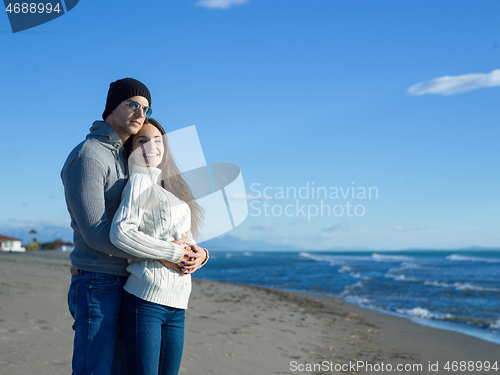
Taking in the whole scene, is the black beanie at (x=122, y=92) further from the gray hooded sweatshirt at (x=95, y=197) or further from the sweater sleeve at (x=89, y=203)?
the sweater sleeve at (x=89, y=203)

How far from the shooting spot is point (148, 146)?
2217 millimetres

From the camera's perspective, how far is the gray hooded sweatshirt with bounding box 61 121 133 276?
1923 mm

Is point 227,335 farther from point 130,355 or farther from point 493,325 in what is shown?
point 493,325

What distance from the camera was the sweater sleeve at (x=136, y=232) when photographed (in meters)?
1.91

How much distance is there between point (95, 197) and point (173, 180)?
1.64ft

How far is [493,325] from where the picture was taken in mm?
8984

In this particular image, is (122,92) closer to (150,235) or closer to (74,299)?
(150,235)

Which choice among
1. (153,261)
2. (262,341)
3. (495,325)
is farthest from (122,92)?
(495,325)

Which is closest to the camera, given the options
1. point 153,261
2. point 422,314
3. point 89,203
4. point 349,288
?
point 89,203

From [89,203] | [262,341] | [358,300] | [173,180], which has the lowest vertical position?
[358,300]

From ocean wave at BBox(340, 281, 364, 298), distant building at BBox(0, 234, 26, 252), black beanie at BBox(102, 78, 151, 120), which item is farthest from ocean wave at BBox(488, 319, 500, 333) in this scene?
distant building at BBox(0, 234, 26, 252)

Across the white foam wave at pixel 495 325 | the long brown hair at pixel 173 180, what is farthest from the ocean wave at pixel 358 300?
the long brown hair at pixel 173 180

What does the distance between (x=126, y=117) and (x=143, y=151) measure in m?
0.20

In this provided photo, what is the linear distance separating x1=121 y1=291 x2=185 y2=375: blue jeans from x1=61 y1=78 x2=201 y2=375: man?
6 centimetres
